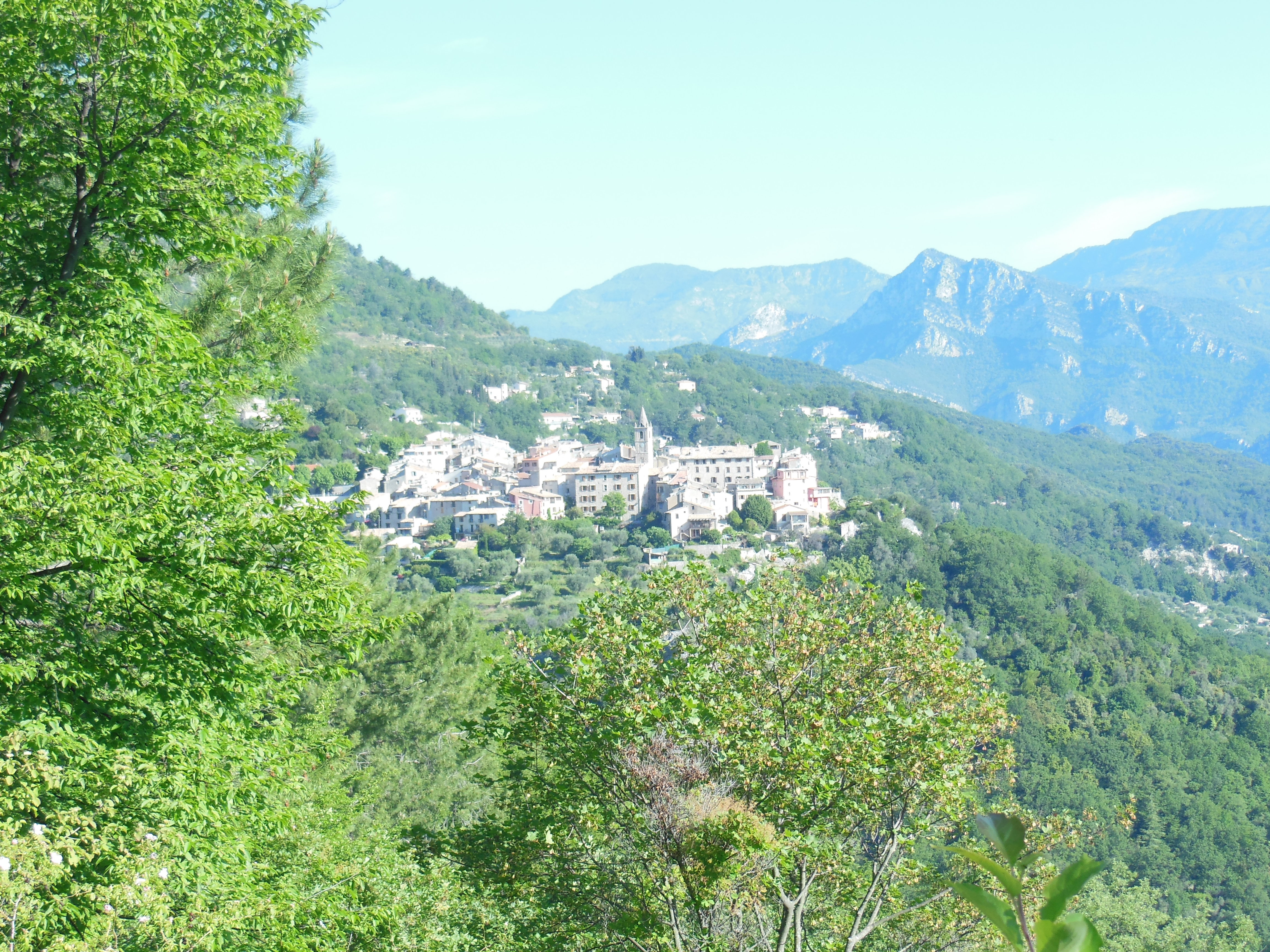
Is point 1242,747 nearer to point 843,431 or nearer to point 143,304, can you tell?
point 143,304

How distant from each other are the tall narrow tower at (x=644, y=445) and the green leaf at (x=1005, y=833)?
80130 millimetres

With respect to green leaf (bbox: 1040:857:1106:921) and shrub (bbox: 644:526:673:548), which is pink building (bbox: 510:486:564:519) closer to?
shrub (bbox: 644:526:673:548)

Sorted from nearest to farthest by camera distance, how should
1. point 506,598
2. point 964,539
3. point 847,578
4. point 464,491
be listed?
point 847,578, point 506,598, point 964,539, point 464,491

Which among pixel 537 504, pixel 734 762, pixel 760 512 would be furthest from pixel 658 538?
pixel 734 762

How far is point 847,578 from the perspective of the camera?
8.17 metres

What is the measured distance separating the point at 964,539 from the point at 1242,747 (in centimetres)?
2160

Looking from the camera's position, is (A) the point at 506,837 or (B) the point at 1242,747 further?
(B) the point at 1242,747

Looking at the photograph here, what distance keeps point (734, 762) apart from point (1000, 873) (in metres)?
5.15

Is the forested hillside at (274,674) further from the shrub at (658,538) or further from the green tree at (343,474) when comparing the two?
the green tree at (343,474)

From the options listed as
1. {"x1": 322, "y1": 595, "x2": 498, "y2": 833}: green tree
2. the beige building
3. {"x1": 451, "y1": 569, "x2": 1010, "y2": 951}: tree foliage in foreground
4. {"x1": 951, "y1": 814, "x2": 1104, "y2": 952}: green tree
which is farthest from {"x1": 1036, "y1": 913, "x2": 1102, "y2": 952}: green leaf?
the beige building

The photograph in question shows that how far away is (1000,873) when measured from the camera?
4.09 ft

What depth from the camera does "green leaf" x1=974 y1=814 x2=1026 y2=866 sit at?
3.95 feet

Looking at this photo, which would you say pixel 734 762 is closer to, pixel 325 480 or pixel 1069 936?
pixel 1069 936

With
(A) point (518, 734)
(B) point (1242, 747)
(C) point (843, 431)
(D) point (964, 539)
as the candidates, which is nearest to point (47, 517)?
(A) point (518, 734)
